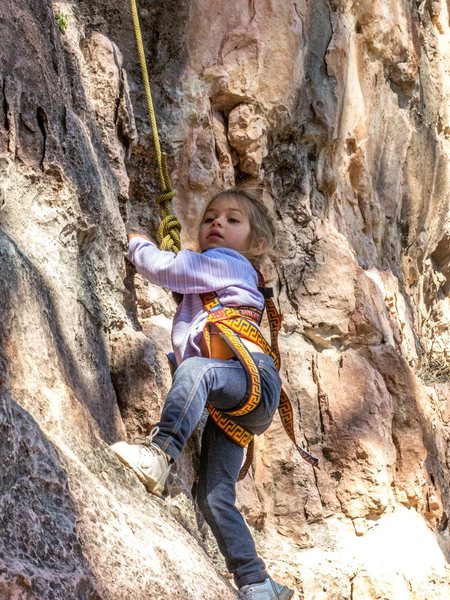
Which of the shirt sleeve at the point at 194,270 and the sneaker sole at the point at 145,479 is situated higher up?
the shirt sleeve at the point at 194,270

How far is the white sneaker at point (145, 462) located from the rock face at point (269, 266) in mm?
82

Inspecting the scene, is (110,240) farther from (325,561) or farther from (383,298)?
(383,298)

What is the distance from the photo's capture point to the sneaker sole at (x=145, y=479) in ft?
8.82

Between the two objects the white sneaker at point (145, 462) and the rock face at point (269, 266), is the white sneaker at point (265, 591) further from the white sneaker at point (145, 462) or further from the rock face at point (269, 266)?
the white sneaker at point (145, 462)

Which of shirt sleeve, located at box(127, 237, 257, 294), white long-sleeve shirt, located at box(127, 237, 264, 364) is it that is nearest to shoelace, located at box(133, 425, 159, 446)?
white long-sleeve shirt, located at box(127, 237, 264, 364)

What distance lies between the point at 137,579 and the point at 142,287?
7.43ft

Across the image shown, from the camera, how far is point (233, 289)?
354cm

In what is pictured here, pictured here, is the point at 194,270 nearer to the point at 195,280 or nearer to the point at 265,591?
the point at 195,280

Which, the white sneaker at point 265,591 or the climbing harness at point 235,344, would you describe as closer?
the white sneaker at point 265,591

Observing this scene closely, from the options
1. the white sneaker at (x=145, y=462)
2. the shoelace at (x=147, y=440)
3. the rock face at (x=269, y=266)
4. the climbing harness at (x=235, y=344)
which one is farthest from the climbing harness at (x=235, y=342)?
the white sneaker at (x=145, y=462)

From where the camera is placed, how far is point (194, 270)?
3488 millimetres

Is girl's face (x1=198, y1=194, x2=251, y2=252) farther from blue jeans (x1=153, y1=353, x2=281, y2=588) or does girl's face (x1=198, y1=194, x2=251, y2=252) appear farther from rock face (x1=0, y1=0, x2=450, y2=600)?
blue jeans (x1=153, y1=353, x2=281, y2=588)

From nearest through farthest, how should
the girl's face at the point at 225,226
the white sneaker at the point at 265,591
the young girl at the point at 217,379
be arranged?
the young girl at the point at 217,379 < the white sneaker at the point at 265,591 < the girl's face at the point at 225,226

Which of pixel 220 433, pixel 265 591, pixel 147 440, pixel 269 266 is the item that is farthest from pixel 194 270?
pixel 269 266
